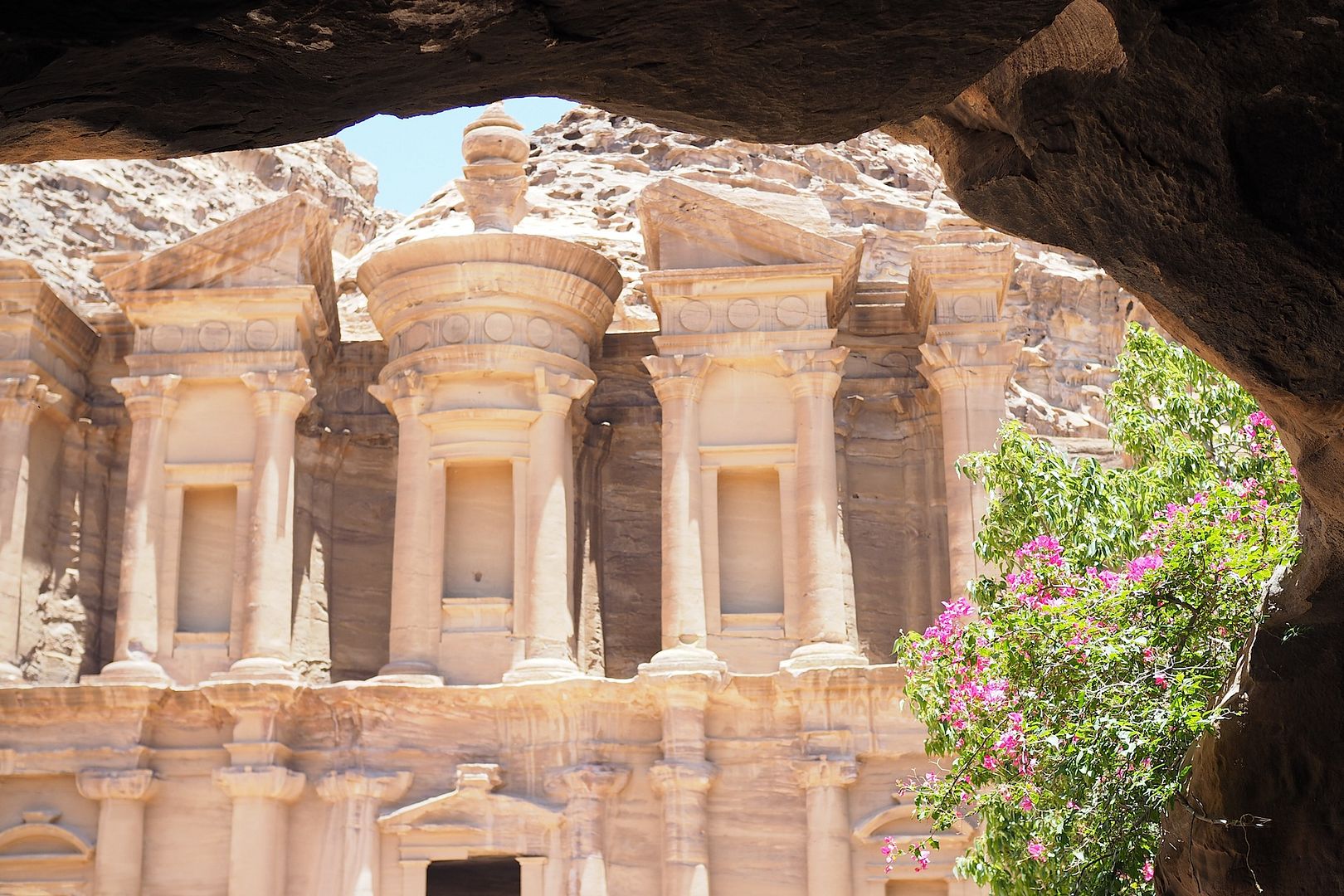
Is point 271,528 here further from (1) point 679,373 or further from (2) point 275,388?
(1) point 679,373

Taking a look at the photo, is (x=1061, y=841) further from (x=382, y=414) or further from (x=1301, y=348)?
(x=382, y=414)

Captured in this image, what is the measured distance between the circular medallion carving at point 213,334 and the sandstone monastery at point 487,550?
2.4 inches

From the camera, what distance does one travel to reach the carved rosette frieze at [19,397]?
74.0 ft

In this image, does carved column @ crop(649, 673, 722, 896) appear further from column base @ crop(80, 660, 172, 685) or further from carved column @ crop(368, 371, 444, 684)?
column base @ crop(80, 660, 172, 685)

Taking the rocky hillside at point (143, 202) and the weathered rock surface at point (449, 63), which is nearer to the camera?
the weathered rock surface at point (449, 63)

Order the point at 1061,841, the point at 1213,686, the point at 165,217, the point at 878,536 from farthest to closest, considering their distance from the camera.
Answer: the point at 165,217, the point at 878,536, the point at 1061,841, the point at 1213,686

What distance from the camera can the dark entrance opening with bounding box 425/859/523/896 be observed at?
24422mm

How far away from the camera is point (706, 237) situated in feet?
75.1

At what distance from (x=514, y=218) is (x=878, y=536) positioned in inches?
260

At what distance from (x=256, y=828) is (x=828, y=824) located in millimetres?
6748

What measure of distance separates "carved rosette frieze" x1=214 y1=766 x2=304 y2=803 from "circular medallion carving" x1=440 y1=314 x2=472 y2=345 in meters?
5.83

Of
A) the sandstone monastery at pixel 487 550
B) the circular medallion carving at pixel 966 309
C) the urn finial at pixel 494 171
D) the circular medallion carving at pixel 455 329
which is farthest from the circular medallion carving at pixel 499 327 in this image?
the circular medallion carving at pixel 966 309

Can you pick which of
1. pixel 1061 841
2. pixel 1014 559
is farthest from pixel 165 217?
pixel 1061 841

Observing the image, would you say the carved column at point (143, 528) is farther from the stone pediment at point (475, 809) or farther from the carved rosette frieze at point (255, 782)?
the stone pediment at point (475, 809)
